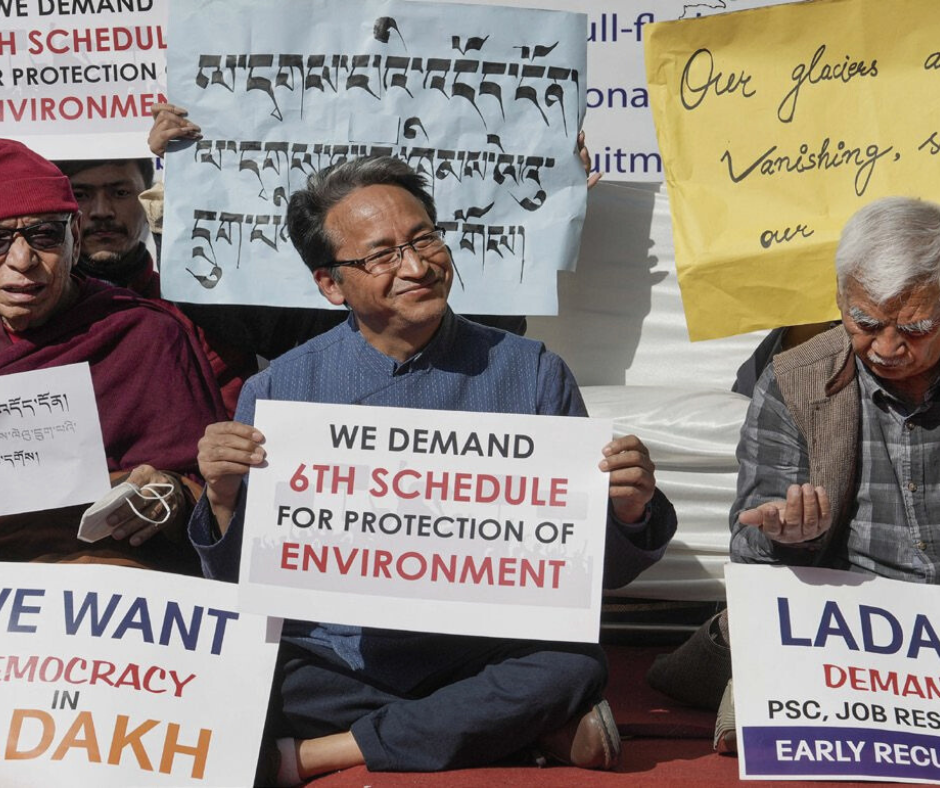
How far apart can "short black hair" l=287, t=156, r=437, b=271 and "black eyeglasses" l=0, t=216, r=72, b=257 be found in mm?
648

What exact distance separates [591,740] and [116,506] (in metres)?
1.21

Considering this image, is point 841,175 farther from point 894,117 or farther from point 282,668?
point 282,668

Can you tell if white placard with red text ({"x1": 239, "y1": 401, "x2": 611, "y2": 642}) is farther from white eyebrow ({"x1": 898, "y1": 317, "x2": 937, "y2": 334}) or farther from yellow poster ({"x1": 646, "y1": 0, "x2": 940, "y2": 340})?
yellow poster ({"x1": 646, "y1": 0, "x2": 940, "y2": 340})

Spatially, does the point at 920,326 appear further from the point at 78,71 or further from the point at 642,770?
the point at 78,71

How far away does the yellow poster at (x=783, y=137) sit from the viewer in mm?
4148

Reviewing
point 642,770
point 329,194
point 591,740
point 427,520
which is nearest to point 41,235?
point 329,194

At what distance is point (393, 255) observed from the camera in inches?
131

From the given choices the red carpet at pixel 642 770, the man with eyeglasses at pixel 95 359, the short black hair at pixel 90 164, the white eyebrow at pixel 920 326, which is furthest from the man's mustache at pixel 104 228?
the white eyebrow at pixel 920 326

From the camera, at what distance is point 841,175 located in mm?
4176

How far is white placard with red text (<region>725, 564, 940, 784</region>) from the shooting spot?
9.90 ft

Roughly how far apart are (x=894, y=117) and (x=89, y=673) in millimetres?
2684

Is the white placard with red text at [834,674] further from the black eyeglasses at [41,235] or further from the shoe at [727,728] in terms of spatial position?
the black eyeglasses at [41,235]

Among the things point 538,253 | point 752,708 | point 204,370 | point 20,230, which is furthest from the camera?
point 538,253

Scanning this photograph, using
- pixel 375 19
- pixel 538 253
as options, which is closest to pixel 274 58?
pixel 375 19
